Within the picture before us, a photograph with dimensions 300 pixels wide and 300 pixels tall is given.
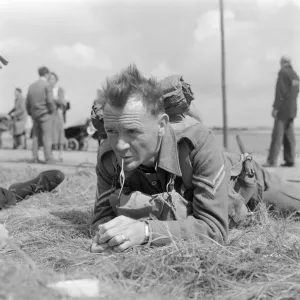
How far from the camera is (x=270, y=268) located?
7.73ft

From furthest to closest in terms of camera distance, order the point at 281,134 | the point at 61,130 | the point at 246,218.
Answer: the point at 61,130
the point at 281,134
the point at 246,218

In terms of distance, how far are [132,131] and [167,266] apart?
727 mm

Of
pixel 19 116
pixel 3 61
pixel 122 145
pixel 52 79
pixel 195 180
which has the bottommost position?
pixel 19 116

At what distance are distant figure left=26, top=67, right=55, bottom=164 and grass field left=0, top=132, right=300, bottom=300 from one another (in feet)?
21.8

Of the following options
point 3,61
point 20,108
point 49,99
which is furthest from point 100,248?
point 20,108

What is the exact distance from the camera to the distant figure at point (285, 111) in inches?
352

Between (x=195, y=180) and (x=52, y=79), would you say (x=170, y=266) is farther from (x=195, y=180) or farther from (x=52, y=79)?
(x=52, y=79)

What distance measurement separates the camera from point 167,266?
7.45 ft

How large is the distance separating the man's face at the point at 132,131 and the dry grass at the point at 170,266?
485 millimetres

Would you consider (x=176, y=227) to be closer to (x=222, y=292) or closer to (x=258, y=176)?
(x=222, y=292)

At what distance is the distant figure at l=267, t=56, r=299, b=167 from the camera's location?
8.95 meters

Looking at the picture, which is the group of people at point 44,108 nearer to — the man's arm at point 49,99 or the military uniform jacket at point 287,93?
the man's arm at point 49,99

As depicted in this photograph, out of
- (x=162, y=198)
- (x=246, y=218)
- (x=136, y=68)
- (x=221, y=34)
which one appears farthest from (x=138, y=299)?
(x=221, y=34)

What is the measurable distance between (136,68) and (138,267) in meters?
1.11
